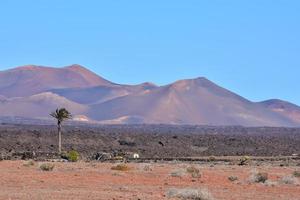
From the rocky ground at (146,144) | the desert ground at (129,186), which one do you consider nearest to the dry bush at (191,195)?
the desert ground at (129,186)

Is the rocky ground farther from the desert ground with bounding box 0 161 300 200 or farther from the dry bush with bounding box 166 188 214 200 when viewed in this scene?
the dry bush with bounding box 166 188 214 200

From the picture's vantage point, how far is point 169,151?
110 m

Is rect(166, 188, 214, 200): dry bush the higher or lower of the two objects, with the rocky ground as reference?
lower

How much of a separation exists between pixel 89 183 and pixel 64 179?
2478mm

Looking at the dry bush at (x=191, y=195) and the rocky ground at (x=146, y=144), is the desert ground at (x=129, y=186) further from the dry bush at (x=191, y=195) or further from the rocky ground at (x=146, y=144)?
the rocky ground at (x=146, y=144)

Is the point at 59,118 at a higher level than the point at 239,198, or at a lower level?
higher

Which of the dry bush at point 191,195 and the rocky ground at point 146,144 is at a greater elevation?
the rocky ground at point 146,144

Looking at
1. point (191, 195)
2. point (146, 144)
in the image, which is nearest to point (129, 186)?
point (191, 195)

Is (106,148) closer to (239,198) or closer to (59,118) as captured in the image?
(59,118)

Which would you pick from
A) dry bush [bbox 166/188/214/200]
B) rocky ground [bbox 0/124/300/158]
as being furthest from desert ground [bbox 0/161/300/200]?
rocky ground [bbox 0/124/300/158]

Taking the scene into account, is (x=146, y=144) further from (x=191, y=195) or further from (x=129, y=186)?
(x=191, y=195)

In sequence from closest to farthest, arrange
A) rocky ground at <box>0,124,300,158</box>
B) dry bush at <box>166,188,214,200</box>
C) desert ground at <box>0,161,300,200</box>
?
1. dry bush at <box>166,188,214,200</box>
2. desert ground at <box>0,161,300,200</box>
3. rocky ground at <box>0,124,300,158</box>

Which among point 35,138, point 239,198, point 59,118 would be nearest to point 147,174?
point 239,198

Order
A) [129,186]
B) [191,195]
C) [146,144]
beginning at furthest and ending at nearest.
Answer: [146,144] → [129,186] → [191,195]
